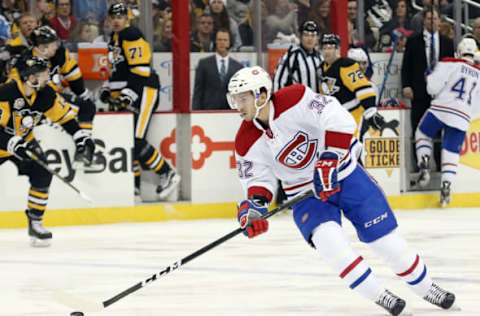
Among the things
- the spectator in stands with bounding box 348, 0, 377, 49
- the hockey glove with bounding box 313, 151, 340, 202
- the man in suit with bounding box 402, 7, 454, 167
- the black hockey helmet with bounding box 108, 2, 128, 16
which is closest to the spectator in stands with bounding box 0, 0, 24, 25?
the black hockey helmet with bounding box 108, 2, 128, 16

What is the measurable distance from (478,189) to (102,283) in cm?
557

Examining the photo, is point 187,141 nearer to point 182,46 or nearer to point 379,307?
point 182,46

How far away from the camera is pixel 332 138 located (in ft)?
20.0

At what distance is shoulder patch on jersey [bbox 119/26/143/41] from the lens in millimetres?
10898

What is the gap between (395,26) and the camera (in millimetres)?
12367

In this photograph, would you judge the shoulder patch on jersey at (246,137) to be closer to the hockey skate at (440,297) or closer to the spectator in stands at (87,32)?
the hockey skate at (440,297)

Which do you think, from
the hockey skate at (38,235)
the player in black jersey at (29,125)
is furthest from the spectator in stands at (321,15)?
the hockey skate at (38,235)

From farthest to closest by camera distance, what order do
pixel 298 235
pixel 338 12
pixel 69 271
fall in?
pixel 338 12 → pixel 298 235 → pixel 69 271

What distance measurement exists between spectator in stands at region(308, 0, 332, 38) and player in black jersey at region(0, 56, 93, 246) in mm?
2972

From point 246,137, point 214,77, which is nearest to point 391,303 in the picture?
point 246,137

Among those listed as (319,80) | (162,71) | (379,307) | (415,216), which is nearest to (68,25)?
(162,71)

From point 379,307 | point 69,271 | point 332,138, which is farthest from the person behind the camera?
point 69,271

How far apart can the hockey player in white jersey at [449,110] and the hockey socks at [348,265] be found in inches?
238

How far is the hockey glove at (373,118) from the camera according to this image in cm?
1146
